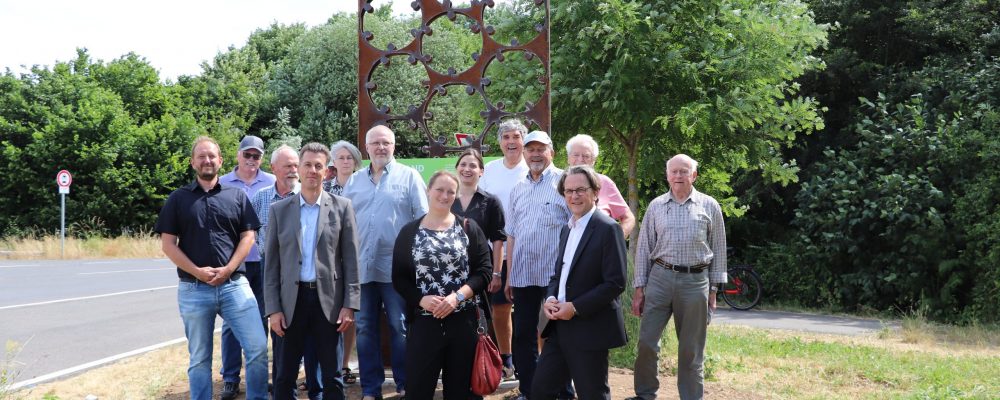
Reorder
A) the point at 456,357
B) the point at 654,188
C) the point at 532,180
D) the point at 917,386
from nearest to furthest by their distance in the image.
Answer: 1. the point at 456,357
2. the point at 532,180
3. the point at 917,386
4. the point at 654,188

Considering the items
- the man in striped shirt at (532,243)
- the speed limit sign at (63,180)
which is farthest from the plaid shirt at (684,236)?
the speed limit sign at (63,180)

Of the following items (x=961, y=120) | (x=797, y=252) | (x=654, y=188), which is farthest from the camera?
(x=654, y=188)

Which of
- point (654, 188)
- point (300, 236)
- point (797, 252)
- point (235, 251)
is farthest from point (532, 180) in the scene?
point (654, 188)

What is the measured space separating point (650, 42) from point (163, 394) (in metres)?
9.13

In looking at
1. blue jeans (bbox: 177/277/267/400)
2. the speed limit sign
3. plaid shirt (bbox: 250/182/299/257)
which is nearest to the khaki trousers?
blue jeans (bbox: 177/277/267/400)

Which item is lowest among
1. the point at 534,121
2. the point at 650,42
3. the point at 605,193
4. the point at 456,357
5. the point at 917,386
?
the point at 917,386

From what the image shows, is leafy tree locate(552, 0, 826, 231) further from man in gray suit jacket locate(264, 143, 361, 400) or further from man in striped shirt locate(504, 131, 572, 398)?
man in gray suit jacket locate(264, 143, 361, 400)

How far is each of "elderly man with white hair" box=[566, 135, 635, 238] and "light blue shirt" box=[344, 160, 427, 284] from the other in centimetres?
114

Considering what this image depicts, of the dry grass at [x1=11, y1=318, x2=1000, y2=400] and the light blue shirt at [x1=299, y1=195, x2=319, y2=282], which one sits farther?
the dry grass at [x1=11, y1=318, x2=1000, y2=400]

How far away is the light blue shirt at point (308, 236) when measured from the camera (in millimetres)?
5168

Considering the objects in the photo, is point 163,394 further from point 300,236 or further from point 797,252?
point 797,252

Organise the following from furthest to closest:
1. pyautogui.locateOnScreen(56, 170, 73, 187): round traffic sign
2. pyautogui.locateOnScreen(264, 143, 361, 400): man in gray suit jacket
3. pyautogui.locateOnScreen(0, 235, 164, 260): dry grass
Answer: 1. pyautogui.locateOnScreen(56, 170, 73, 187): round traffic sign
2. pyautogui.locateOnScreen(0, 235, 164, 260): dry grass
3. pyautogui.locateOnScreen(264, 143, 361, 400): man in gray suit jacket

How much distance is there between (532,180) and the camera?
18.9ft

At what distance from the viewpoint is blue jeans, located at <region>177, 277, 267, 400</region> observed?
5211mm
